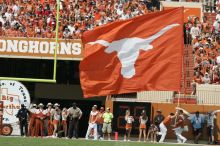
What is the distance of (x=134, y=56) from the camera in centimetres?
1571

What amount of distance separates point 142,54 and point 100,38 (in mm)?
1017

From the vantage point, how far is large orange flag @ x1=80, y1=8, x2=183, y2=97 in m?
15.4

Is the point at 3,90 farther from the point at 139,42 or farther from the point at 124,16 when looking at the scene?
the point at 139,42

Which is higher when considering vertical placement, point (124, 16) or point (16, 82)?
point (124, 16)

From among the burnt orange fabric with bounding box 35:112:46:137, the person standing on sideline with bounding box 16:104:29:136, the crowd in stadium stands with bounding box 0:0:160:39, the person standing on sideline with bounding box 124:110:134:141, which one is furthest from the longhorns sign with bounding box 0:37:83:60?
the person standing on sideline with bounding box 16:104:29:136

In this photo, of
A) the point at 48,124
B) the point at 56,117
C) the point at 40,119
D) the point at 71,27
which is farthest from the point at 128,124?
the point at 71,27

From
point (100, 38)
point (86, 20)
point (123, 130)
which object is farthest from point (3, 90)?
point (100, 38)

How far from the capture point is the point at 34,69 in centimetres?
3178

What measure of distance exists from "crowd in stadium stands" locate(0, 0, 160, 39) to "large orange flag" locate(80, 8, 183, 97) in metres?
14.4

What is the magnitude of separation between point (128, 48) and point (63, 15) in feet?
55.8

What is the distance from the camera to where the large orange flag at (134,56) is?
15.4 m

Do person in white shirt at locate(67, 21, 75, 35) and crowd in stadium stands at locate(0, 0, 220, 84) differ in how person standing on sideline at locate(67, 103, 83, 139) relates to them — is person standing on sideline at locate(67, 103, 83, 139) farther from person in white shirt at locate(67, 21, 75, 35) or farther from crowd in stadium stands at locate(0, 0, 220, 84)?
person in white shirt at locate(67, 21, 75, 35)

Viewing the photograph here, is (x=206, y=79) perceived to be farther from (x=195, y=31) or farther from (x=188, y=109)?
(x=195, y=31)

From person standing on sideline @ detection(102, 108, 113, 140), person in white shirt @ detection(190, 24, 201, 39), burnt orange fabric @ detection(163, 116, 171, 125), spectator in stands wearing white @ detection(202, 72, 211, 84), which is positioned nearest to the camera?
burnt orange fabric @ detection(163, 116, 171, 125)
